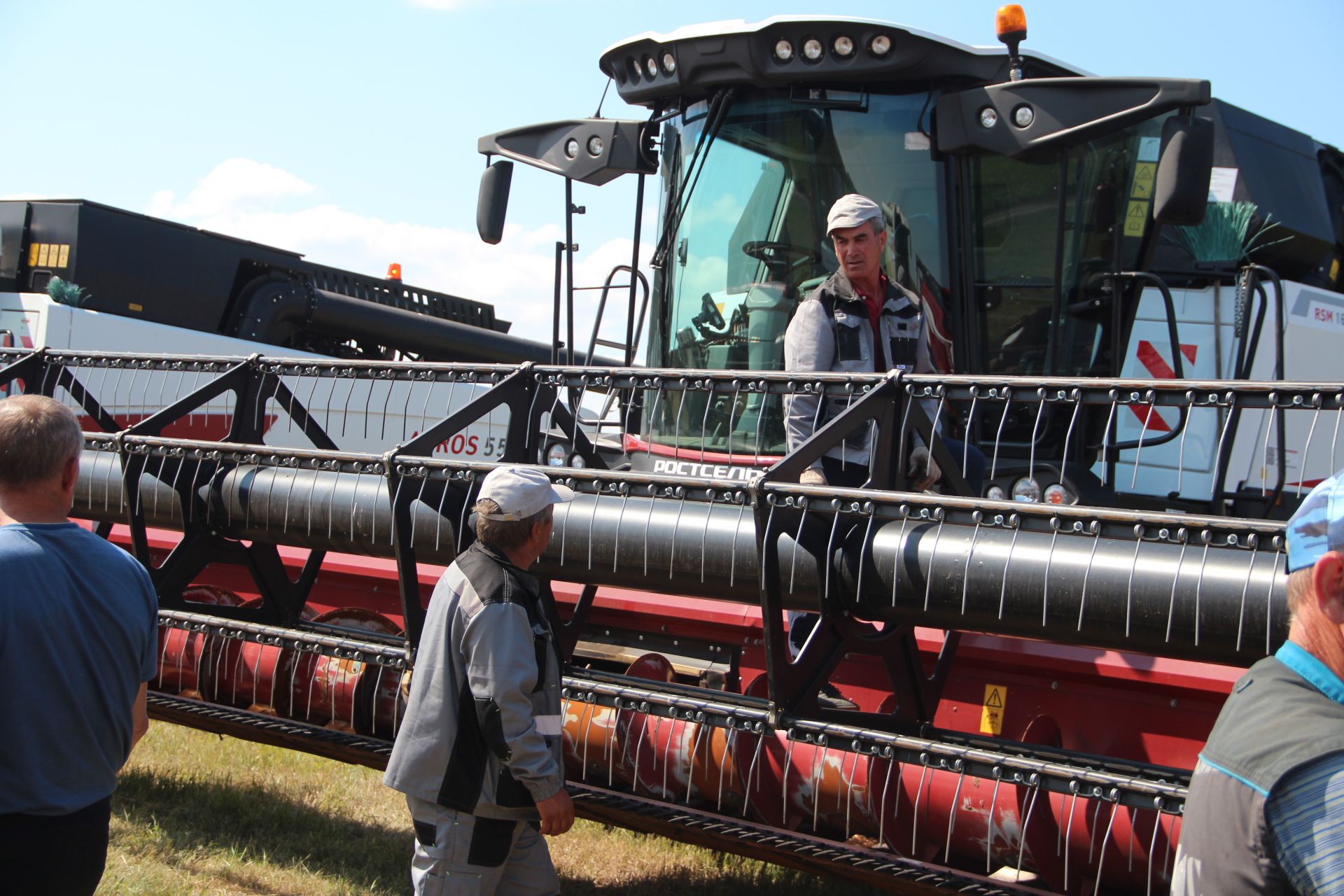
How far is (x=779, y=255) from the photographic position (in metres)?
4.55

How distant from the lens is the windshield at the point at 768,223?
443 centimetres

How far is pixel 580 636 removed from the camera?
413 cm

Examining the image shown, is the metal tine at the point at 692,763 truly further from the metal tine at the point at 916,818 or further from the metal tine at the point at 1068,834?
the metal tine at the point at 1068,834

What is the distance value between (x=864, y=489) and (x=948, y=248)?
1.89 meters

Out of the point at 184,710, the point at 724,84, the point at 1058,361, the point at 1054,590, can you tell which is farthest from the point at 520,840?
the point at 724,84

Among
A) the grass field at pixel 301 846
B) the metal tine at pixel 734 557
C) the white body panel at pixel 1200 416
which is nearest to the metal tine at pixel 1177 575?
the metal tine at pixel 734 557

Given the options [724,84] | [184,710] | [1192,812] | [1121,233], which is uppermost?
[724,84]

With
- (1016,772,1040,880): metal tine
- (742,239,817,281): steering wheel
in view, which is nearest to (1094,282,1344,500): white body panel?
(742,239,817,281): steering wheel

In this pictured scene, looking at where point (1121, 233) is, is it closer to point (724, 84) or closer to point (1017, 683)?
point (724, 84)

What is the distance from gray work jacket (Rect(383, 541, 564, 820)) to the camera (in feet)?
7.81

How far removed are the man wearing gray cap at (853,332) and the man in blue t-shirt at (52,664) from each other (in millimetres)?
1838

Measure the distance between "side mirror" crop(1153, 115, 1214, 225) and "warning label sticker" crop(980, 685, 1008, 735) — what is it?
144cm

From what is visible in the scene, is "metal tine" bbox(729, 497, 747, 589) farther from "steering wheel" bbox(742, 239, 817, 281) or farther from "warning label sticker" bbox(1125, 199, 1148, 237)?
"warning label sticker" bbox(1125, 199, 1148, 237)

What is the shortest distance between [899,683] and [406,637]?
4.52 feet
